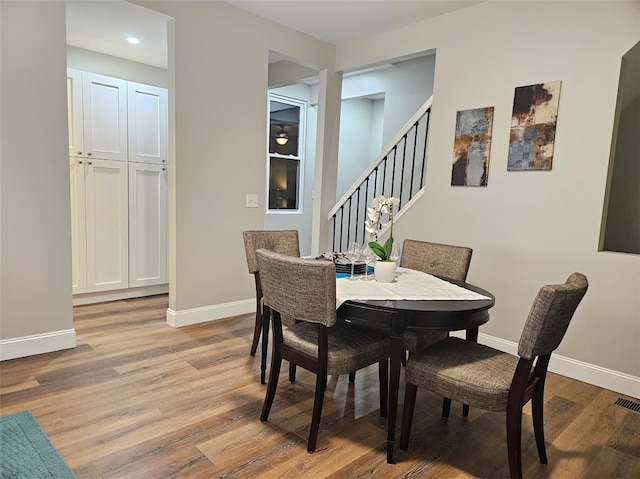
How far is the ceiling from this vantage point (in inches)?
126

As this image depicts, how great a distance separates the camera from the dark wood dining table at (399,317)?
1779mm

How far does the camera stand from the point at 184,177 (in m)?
3.43

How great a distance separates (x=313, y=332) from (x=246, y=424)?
1.94ft

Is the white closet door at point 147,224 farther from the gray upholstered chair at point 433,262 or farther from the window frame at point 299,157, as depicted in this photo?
the gray upholstered chair at point 433,262

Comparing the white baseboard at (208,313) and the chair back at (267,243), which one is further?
the white baseboard at (208,313)

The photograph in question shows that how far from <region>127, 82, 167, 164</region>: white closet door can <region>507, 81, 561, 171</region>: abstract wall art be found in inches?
134

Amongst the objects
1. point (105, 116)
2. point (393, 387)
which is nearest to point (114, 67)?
point (105, 116)

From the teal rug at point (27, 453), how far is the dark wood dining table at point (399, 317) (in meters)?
1.35

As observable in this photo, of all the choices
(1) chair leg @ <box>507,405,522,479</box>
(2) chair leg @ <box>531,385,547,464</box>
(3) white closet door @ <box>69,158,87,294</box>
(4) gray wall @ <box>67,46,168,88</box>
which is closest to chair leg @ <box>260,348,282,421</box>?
(1) chair leg @ <box>507,405,522,479</box>

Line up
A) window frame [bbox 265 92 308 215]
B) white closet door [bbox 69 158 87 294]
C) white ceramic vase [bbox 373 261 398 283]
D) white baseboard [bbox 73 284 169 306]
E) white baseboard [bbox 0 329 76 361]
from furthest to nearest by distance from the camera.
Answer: window frame [bbox 265 92 308 215] < white baseboard [bbox 73 284 169 306] < white closet door [bbox 69 158 87 294] < white baseboard [bbox 0 329 76 361] < white ceramic vase [bbox 373 261 398 283]

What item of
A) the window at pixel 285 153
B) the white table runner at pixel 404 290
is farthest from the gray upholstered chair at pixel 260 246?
the window at pixel 285 153

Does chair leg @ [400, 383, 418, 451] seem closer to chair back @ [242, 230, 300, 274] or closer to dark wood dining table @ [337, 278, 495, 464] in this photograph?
Answer: dark wood dining table @ [337, 278, 495, 464]

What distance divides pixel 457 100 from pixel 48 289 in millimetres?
3426

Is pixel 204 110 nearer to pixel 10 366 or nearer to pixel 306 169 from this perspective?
pixel 10 366
